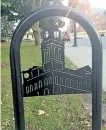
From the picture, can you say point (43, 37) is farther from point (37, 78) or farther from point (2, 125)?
point (2, 125)

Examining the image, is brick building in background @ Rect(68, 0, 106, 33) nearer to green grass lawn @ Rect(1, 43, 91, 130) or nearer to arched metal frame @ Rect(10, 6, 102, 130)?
arched metal frame @ Rect(10, 6, 102, 130)

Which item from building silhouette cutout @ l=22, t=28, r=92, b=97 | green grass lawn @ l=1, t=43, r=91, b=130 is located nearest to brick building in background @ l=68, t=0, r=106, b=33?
building silhouette cutout @ l=22, t=28, r=92, b=97

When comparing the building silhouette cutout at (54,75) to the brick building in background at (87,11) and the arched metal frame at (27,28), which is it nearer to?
the arched metal frame at (27,28)

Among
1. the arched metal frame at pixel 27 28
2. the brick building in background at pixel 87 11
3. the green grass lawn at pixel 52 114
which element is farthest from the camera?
the green grass lawn at pixel 52 114

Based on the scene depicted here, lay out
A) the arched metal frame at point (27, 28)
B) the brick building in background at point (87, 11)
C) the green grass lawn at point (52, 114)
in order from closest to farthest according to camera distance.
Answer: the arched metal frame at point (27, 28)
the brick building in background at point (87, 11)
the green grass lawn at point (52, 114)

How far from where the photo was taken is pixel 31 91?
2.28 m

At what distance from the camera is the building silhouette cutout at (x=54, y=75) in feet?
7.30

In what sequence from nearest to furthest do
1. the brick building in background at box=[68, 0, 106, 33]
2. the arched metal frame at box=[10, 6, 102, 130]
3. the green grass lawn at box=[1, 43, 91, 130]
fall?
1. the arched metal frame at box=[10, 6, 102, 130]
2. the brick building in background at box=[68, 0, 106, 33]
3. the green grass lawn at box=[1, 43, 91, 130]

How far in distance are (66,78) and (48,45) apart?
1.00 ft

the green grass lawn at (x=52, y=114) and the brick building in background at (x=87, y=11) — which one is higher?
the brick building in background at (x=87, y=11)

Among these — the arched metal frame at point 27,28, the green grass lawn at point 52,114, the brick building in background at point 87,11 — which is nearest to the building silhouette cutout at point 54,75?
the arched metal frame at point 27,28

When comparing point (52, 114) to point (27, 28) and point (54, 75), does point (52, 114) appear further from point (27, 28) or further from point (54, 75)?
point (27, 28)

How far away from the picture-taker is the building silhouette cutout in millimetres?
2225

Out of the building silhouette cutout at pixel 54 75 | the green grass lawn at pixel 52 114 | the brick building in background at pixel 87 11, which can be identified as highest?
the brick building in background at pixel 87 11
